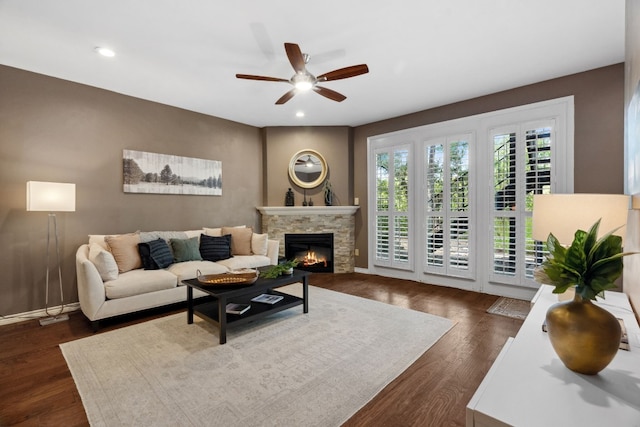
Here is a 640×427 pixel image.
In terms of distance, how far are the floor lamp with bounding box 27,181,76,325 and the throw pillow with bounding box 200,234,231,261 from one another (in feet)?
5.19

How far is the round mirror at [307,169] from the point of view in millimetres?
5724

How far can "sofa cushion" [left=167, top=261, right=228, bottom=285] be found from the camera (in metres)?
3.63

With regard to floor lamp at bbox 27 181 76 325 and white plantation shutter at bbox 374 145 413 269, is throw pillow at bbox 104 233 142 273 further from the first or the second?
white plantation shutter at bbox 374 145 413 269

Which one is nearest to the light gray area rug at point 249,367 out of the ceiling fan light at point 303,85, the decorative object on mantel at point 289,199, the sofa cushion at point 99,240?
the sofa cushion at point 99,240

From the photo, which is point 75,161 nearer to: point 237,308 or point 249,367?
point 237,308

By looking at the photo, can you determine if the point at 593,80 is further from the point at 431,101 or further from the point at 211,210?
the point at 211,210

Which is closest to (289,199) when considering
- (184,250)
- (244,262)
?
(244,262)

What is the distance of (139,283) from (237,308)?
1.19m

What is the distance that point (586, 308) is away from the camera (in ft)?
3.32

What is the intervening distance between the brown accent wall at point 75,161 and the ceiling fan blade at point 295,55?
2792mm

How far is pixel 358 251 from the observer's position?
584 centimetres

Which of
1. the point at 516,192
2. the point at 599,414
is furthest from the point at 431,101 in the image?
the point at 599,414

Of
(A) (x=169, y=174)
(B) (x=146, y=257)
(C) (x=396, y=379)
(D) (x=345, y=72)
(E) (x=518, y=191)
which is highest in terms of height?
(D) (x=345, y=72)

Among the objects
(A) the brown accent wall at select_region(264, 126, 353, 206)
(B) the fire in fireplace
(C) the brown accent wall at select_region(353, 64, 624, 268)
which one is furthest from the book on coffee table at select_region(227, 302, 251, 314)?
(C) the brown accent wall at select_region(353, 64, 624, 268)
